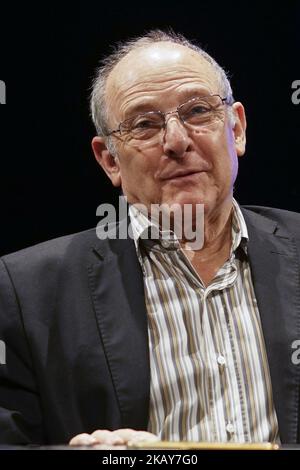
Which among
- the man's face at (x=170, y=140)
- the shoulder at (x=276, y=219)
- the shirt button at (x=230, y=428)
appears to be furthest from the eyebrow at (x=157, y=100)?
the shirt button at (x=230, y=428)

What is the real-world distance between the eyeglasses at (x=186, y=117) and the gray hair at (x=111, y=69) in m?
0.09

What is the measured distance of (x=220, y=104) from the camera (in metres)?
1.96

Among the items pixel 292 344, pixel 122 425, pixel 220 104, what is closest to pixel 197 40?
pixel 220 104

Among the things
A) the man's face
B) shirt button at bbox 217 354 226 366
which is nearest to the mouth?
the man's face

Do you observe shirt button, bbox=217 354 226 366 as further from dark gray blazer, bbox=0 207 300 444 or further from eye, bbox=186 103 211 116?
eye, bbox=186 103 211 116

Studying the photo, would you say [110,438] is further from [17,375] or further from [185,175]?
[185,175]

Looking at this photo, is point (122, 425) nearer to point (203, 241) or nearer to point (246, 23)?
point (203, 241)

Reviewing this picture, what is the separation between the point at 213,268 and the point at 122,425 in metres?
0.47

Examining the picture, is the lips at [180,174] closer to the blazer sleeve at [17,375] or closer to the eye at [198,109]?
the eye at [198,109]

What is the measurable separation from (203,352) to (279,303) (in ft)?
0.74

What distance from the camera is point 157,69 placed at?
1928 mm

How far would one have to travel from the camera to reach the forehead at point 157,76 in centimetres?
190

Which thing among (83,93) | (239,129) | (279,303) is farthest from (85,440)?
(83,93)

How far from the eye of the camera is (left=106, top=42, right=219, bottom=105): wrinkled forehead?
6.28ft
